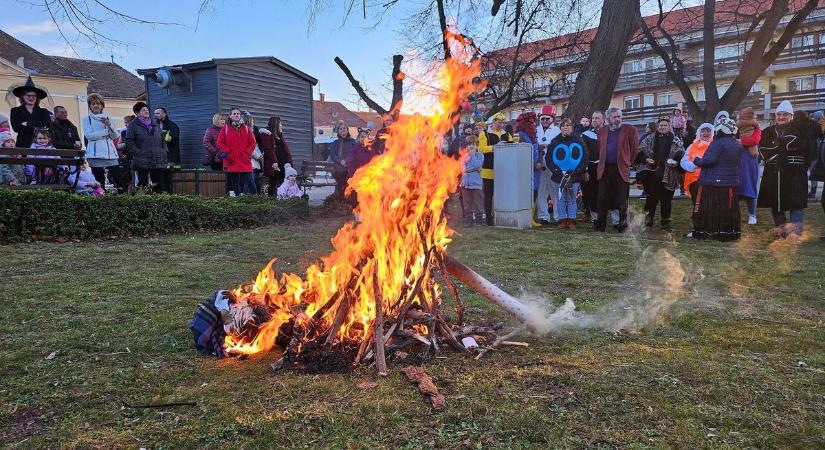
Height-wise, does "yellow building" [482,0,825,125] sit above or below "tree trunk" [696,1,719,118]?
above

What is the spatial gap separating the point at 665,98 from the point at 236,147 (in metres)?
51.2

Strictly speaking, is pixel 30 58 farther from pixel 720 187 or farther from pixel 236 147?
pixel 720 187

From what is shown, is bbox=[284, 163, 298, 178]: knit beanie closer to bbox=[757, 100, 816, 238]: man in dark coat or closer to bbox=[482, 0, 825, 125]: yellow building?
bbox=[757, 100, 816, 238]: man in dark coat

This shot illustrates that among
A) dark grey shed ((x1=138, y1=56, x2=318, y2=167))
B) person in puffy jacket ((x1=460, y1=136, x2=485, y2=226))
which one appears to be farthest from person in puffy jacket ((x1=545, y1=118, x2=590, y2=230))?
dark grey shed ((x1=138, y1=56, x2=318, y2=167))

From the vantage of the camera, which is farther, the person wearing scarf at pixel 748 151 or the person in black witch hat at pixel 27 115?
the person in black witch hat at pixel 27 115

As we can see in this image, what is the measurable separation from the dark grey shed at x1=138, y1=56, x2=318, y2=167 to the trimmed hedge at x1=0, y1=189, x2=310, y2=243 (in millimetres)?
8533

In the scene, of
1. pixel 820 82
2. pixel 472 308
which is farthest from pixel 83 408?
pixel 820 82

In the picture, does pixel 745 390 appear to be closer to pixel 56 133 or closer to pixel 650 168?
pixel 650 168

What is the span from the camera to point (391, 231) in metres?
4.15

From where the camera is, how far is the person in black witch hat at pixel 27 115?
35.9ft

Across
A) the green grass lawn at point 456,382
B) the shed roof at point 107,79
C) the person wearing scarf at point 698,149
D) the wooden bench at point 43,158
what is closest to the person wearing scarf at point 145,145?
the wooden bench at point 43,158

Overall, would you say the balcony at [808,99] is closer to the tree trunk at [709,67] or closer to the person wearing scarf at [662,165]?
the tree trunk at [709,67]

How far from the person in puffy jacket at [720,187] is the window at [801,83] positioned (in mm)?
46292

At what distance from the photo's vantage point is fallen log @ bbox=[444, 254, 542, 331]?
460cm
